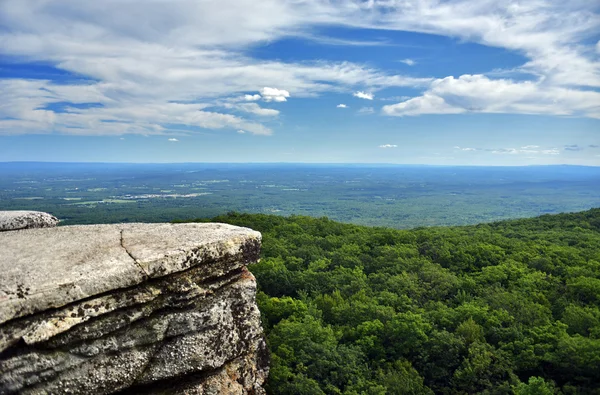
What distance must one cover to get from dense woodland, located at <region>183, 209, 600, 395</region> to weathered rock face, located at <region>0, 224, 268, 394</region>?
495 cm

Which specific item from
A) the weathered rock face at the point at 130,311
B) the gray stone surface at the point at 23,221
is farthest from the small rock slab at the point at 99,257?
the gray stone surface at the point at 23,221

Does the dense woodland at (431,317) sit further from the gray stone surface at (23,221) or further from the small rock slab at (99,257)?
the gray stone surface at (23,221)

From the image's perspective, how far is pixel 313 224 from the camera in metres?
38.3

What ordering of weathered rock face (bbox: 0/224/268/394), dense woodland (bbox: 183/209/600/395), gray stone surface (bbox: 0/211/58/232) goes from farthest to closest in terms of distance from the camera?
dense woodland (bbox: 183/209/600/395)
gray stone surface (bbox: 0/211/58/232)
weathered rock face (bbox: 0/224/268/394)

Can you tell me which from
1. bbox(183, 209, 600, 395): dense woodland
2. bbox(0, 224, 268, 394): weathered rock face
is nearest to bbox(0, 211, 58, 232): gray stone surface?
bbox(0, 224, 268, 394): weathered rock face

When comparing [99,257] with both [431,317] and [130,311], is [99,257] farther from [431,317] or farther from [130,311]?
[431,317]

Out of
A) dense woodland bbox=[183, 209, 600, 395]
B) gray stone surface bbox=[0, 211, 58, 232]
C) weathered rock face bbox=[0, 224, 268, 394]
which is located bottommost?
dense woodland bbox=[183, 209, 600, 395]

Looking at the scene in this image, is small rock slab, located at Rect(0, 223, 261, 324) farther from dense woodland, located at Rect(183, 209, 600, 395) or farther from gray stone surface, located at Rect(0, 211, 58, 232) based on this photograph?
dense woodland, located at Rect(183, 209, 600, 395)

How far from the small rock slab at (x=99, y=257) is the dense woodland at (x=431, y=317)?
21.4ft

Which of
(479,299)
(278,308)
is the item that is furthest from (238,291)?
(479,299)

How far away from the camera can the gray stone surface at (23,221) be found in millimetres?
11289

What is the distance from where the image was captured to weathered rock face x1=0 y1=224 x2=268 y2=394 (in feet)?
24.1

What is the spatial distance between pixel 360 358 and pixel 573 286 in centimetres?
1428

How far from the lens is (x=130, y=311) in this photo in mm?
8469
